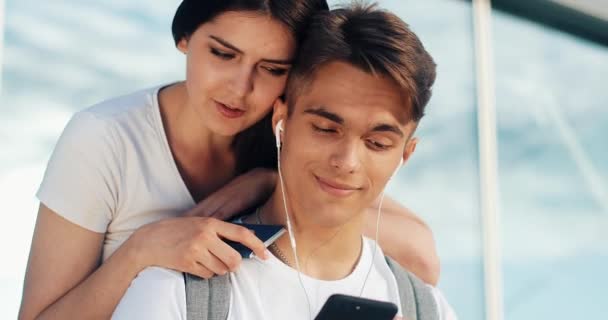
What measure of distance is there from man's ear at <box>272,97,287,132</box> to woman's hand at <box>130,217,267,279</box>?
225 millimetres

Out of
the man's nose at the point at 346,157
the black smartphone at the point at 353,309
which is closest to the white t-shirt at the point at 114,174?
the man's nose at the point at 346,157

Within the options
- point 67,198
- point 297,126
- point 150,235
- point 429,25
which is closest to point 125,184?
point 67,198

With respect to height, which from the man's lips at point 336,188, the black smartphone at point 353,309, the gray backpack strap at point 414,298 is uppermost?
the man's lips at point 336,188

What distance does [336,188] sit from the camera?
4.85ft

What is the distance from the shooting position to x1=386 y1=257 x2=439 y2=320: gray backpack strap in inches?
59.4

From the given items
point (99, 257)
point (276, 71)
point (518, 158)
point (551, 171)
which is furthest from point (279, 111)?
point (551, 171)

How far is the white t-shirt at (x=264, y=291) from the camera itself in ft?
4.41

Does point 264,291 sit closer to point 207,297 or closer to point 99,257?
point 207,297

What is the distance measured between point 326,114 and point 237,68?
172 millimetres

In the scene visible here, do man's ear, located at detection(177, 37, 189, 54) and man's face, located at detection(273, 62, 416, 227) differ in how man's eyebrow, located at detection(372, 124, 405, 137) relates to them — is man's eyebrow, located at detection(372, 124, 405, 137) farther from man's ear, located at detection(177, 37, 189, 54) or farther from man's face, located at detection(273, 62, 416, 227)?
man's ear, located at detection(177, 37, 189, 54)

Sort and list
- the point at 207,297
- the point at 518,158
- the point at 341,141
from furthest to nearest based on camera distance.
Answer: the point at 518,158 < the point at 341,141 < the point at 207,297

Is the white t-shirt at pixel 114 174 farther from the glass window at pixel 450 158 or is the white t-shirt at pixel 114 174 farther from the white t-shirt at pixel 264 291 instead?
the glass window at pixel 450 158

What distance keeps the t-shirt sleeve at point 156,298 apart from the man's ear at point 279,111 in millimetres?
325

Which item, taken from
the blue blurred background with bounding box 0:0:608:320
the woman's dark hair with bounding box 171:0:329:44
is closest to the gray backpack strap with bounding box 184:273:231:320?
the woman's dark hair with bounding box 171:0:329:44
